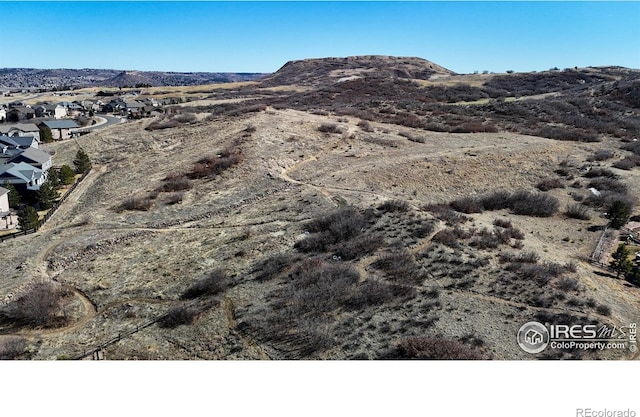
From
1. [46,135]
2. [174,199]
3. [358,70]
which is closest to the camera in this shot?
[174,199]

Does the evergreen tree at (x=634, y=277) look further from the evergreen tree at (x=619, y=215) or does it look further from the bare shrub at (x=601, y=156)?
the bare shrub at (x=601, y=156)

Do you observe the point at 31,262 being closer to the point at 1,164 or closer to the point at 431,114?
the point at 1,164

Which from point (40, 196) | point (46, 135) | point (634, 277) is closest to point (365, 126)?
point (40, 196)

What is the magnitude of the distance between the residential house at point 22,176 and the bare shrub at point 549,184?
50.6 m

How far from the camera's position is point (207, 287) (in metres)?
20.6

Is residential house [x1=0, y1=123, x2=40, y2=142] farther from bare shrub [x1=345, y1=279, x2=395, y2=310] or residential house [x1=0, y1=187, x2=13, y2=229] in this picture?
bare shrub [x1=345, y1=279, x2=395, y2=310]

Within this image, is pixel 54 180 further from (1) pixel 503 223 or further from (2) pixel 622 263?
(2) pixel 622 263

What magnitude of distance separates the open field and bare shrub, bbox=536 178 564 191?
1.30 feet

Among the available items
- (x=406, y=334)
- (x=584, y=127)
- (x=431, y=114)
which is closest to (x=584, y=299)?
(x=406, y=334)

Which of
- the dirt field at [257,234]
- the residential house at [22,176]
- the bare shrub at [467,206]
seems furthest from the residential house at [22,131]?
the bare shrub at [467,206]

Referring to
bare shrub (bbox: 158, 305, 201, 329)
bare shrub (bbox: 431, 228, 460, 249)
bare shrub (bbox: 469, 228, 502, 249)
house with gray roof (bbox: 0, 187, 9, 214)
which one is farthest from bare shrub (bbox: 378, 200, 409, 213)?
house with gray roof (bbox: 0, 187, 9, 214)

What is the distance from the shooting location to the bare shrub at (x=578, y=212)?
92.9 feet

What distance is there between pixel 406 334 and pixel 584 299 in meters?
8.37

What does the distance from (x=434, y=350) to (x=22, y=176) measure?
48.6 meters
